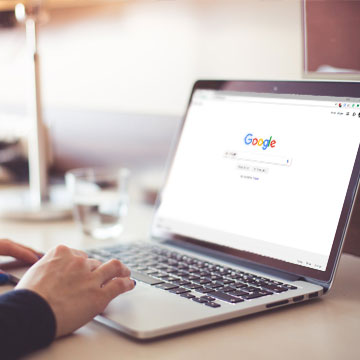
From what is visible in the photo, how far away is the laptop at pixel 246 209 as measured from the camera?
71 centimetres

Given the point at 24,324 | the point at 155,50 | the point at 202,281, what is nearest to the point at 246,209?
the point at 202,281

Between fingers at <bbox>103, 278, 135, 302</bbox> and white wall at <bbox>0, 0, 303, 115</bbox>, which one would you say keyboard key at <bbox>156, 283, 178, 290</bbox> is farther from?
white wall at <bbox>0, 0, 303, 115</bbox>

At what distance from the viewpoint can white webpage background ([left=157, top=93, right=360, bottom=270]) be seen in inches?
31.2

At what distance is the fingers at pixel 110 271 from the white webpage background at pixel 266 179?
0.21 m

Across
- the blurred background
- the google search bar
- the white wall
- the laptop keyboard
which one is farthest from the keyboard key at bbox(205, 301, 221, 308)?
the white wall

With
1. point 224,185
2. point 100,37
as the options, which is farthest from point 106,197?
point 100,37

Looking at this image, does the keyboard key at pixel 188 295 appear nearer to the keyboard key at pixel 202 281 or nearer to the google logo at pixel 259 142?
the keyboard key at pixel 202 281

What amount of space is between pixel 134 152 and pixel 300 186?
81 centimetres

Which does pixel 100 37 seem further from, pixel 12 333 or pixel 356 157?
pixel 12 333

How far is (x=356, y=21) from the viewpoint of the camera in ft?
3.17

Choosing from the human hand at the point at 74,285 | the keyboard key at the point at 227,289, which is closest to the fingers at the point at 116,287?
the human hand at the point at 74,285

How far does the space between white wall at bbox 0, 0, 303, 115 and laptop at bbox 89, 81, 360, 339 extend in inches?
11.1

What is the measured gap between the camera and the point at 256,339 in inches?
24.8

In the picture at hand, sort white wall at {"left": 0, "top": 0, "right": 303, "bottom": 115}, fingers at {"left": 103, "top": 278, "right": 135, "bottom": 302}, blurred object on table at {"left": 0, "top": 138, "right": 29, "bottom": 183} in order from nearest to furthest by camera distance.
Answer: fingers at {"left": 103, "top": 278, "right": 135, "bottom": 302}
white wall at {"left": 0, "top": 0, "right": 303, "bottom": 115}
blurred object on table at {"left": 0, "top": 138, "right": 29, "bottom": 183}
